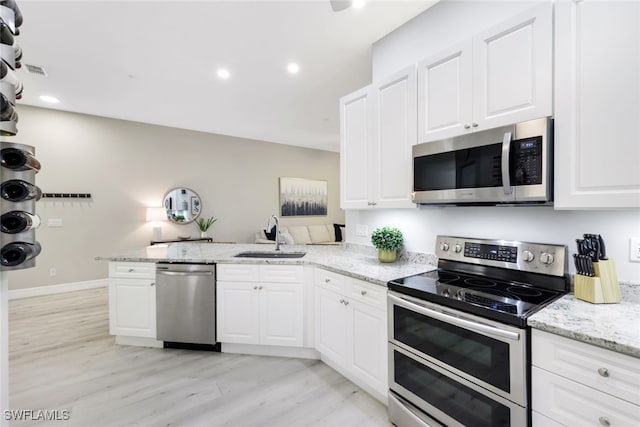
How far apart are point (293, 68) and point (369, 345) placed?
9.49 feet

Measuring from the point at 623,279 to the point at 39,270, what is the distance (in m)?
6.66

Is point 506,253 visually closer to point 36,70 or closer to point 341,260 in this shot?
point 341,260

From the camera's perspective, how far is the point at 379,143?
2.33 metres

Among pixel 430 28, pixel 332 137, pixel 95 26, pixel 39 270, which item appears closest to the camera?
pixel 430 28

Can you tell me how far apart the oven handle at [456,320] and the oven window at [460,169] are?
75 cm

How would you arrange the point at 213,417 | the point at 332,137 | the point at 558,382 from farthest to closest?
Result: the point at 332,137
the point at 213,417
the point at 558,382

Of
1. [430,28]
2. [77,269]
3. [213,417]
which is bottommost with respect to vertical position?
[213,417]

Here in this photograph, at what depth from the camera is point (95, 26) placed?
2.51 meters

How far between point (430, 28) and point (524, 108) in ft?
4.10

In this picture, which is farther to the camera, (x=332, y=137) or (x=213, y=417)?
(x=332, y=137)

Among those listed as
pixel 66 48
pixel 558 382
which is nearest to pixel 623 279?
pixel 558 382

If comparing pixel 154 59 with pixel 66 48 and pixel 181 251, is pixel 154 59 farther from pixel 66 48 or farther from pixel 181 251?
pixel 181 251

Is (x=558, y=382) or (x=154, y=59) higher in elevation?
(x=154, y=59)

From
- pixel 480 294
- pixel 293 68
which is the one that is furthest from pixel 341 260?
pixel 293 68
